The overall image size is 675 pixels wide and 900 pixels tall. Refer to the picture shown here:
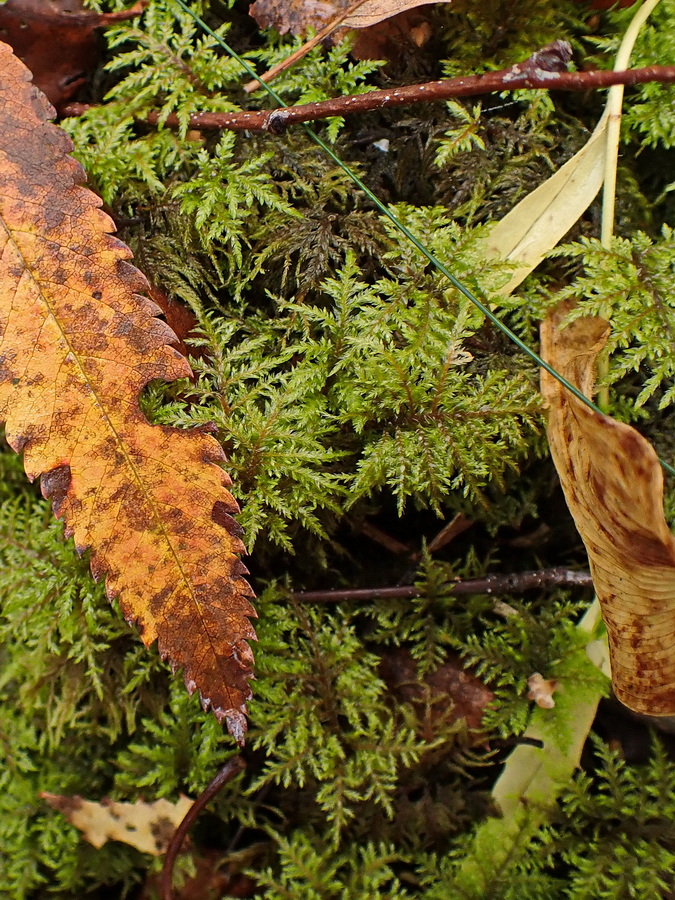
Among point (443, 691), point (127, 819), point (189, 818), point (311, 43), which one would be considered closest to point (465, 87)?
point (311, 43)

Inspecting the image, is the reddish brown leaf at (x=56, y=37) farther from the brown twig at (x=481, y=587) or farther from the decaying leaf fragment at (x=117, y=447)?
the brown twig at (x=481, y=587)

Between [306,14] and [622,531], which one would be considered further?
[306,14]

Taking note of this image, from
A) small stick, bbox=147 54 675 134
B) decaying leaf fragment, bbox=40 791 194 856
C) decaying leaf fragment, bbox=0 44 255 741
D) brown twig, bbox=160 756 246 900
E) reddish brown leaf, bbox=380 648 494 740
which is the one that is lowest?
decaying leaf fragment, bbox=40 791 194 856

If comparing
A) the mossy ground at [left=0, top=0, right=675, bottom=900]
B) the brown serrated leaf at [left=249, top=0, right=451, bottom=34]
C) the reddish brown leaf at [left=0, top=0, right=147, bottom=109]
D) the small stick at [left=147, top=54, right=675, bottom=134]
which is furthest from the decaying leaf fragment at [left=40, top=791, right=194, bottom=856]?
the brown serrated leaf at [left=249, top=0, right=451, bottom=34]

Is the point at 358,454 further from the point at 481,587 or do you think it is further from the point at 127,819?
the point at 127,819

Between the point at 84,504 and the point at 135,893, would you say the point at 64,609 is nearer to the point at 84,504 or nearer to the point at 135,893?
the point at 84,504

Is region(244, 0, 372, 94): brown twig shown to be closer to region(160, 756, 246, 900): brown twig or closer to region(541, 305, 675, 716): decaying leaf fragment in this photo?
region(541, 305, 675, 716): decaying leaf fragment
